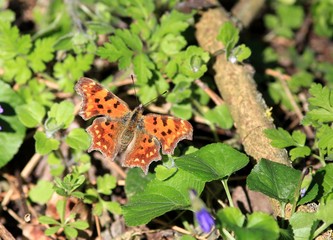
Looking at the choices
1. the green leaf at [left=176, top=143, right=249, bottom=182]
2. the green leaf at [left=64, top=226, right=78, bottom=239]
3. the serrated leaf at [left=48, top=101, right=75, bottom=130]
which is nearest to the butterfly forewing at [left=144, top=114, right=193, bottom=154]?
the green leaf at [left=176, top=143, right=249, bottom=182]

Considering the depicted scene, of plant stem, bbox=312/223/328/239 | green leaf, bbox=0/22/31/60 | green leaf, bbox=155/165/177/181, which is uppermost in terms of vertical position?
green leaf, bbox=0/22/31/60

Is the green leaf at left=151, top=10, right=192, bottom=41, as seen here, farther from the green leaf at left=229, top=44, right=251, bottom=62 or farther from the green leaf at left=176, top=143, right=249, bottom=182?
the green leaf at left=176, top=143, right=249, bottom=182

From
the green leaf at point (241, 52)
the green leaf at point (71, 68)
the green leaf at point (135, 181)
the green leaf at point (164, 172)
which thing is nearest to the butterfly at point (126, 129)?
the green leaf at point (164, 172)

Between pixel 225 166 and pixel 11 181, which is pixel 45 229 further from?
pixel 225 166

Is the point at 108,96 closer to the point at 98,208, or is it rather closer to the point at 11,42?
the point at 98,208

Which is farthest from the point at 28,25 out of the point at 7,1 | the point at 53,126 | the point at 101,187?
the point at 101,187
